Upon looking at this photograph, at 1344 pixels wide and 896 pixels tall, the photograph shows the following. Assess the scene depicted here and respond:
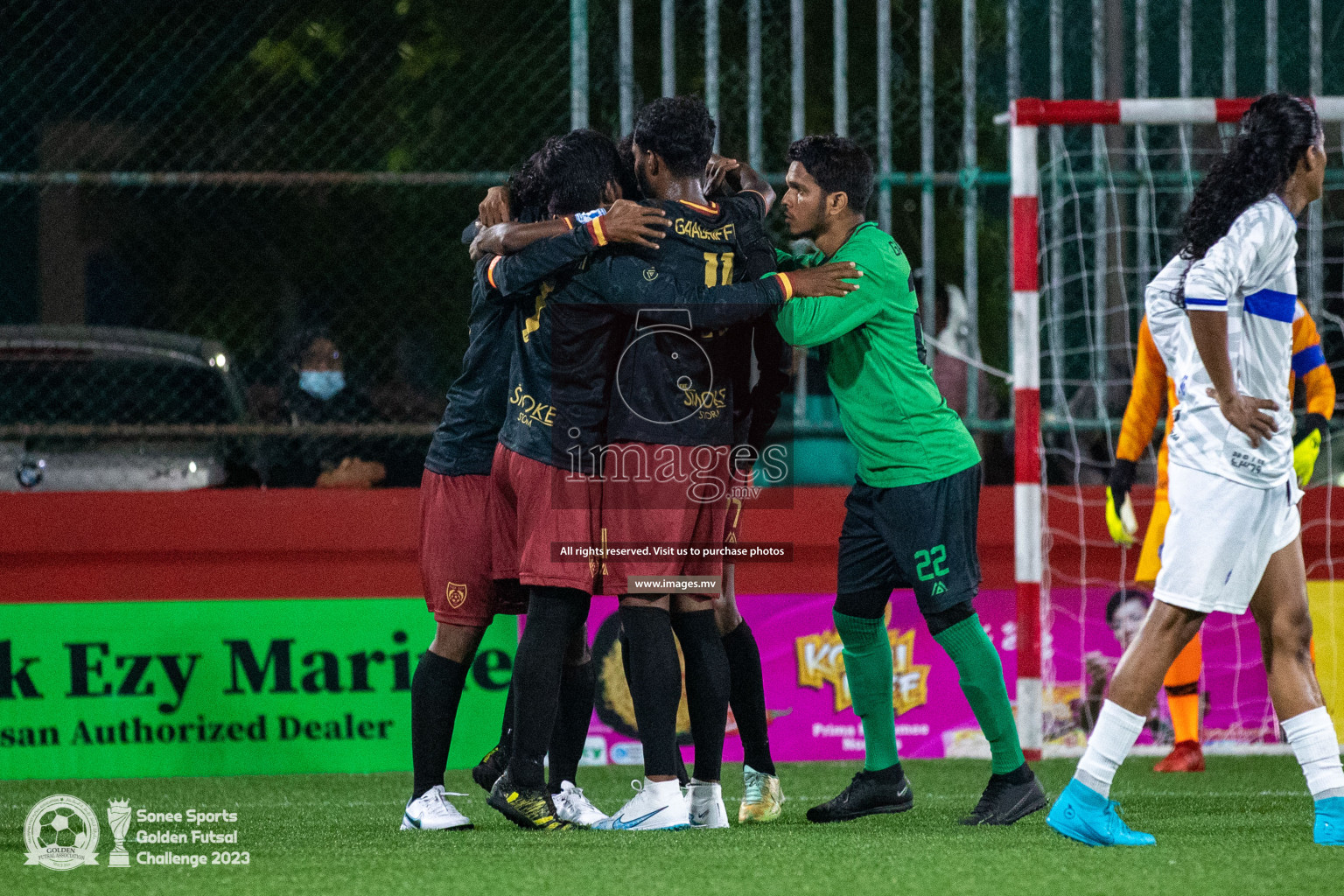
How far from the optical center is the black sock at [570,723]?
179 inches

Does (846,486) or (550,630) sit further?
(846,486)

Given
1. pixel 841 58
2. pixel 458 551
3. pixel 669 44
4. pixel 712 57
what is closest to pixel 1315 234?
pixel 841 58

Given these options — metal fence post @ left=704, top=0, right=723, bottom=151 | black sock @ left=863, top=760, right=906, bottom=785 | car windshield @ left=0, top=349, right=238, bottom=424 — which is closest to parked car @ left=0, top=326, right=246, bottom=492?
car windshield @ left=0, top=349, right=238, bottom=424

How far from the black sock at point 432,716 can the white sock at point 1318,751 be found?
87.0 inches

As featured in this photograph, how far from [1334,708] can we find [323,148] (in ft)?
16.4

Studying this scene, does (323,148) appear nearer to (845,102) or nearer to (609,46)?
(609,46)

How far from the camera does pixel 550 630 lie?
4.25 metres

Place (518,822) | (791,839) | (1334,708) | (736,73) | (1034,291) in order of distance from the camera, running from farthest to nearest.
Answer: (736,73) < (1334,708) < (1034,291) < (518,822) < (791,839)

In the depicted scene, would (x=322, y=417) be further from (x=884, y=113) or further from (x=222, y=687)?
(x=884, y=113)

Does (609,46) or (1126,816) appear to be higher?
(609,46)

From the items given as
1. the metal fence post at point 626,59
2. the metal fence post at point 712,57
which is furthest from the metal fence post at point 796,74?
the metal fence post at point 626,59

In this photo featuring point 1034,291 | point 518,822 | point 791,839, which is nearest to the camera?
point 791,839

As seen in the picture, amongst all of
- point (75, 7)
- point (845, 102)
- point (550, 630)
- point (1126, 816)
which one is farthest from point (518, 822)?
point (75, 7)

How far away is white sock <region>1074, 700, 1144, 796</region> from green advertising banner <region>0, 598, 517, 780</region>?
121 inches
